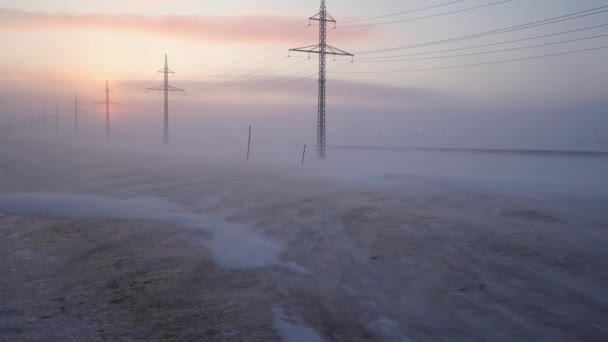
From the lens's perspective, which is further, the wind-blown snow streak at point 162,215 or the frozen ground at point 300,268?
the wind-blown snow streak at point 162,215

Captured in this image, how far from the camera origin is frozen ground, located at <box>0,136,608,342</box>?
7.07 metres

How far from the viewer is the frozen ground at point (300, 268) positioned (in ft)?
23.2

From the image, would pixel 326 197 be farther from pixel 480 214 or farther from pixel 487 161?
pixel 487 161

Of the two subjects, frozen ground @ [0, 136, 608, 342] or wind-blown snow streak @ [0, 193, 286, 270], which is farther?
wind-blown snow streak @ [0, 193, 286, 270]

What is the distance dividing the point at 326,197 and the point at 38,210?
10.7 meters

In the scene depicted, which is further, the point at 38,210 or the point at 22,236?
the point at 38,210

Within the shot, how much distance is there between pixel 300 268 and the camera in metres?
10.2

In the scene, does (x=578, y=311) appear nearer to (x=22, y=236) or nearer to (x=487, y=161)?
(x=22, y=236)

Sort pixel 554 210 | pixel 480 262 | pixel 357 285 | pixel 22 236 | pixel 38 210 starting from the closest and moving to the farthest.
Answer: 1. pixel 357 285
2. pixel 480 262
3. pixel 22 236
4. pixel 38 210
5. pixel 554 210

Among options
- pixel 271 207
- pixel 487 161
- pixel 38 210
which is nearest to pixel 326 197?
pixel 271 207

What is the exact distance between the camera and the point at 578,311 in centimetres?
771

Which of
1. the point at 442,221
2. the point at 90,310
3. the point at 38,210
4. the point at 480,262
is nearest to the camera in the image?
the point at 90,310

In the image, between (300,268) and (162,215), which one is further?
(162,215)

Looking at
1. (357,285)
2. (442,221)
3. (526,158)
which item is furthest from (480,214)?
(526,158)
